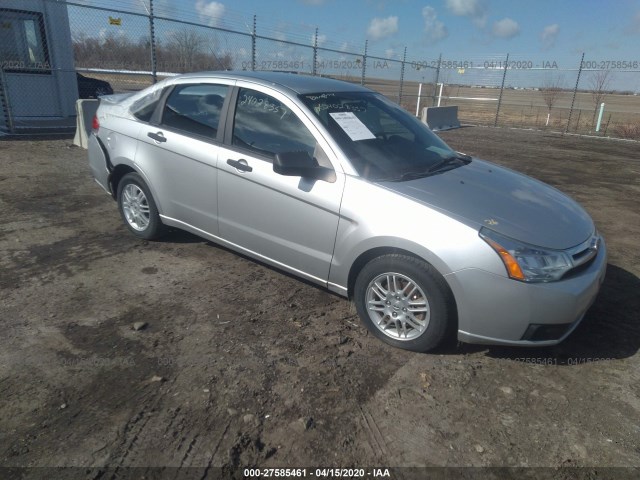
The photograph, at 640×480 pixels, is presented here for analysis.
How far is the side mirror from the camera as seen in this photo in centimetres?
318

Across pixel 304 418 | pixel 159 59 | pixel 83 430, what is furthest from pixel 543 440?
pixel 159 59

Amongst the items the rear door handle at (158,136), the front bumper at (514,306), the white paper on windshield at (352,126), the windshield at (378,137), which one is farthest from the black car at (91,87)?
the front bumper at (514,306)

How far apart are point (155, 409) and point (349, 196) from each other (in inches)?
70.0

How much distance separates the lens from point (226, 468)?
219 centimetres

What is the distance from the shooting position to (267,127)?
3.67 meters

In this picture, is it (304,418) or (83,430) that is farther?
(304,418)

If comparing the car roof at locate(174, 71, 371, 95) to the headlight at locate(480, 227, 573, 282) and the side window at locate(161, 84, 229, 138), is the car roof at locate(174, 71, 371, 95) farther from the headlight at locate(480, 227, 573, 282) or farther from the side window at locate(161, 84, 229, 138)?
the headlight at locate(480, 227, 573, 282)

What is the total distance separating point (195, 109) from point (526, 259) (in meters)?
3.02

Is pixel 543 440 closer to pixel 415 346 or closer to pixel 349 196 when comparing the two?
pixel 415 346

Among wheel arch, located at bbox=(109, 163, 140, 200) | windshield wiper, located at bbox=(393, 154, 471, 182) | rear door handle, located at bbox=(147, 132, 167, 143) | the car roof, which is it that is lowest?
wheel arch, located at bbox=(109, 163, 140, 200)

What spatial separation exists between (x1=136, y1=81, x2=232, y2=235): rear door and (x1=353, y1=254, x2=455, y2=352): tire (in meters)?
1.58

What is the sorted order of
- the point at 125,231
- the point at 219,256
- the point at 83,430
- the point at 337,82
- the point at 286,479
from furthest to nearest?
1. the point at 125,231
2. the point at 219,256
3. the point at 337,82
4. the point at 83,430
5. the point at 286,479

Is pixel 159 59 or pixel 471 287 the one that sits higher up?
pixel 159 59

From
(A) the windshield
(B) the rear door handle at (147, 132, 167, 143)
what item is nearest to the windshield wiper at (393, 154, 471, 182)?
(A) the windshield
